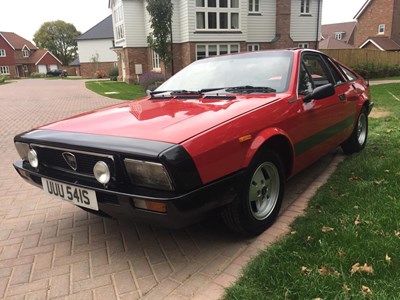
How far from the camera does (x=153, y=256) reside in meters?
2.85

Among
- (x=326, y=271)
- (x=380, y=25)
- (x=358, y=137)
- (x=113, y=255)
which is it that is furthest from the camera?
(x=380, y=25)

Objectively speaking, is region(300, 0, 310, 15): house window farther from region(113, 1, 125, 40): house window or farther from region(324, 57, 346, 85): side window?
region(324, 57, 346, 85): side window

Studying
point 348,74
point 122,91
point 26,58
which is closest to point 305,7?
point 122,91

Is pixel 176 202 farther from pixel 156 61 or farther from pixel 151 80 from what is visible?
pixel 156 61

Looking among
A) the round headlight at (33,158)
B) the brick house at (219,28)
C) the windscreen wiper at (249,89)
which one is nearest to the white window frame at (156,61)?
the brick house at (219,28)

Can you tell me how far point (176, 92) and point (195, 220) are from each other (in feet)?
5.76

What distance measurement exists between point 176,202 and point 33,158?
1.41m

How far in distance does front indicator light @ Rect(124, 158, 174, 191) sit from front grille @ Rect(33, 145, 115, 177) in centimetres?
15

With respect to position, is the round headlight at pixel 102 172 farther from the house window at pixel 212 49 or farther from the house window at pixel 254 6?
the house window at pixel 254 6

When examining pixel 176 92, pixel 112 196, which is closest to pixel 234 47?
pixel 176 92

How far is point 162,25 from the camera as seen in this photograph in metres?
19.3

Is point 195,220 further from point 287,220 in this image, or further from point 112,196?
point 287,220

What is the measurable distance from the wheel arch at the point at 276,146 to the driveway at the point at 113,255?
1.66 feet

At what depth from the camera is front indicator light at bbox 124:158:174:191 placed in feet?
7.33
